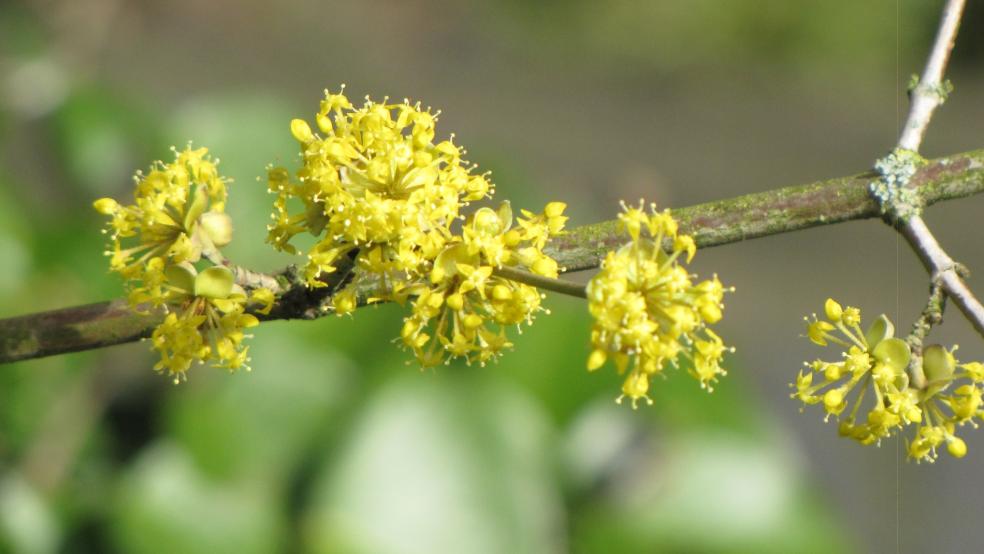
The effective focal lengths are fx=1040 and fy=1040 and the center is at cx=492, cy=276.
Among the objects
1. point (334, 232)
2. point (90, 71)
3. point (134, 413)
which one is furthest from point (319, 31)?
point (334, 232)

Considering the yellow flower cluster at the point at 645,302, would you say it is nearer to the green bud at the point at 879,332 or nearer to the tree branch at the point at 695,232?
the tree branch at the point at 695,232

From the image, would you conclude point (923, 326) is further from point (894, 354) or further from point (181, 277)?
point (181, 277)

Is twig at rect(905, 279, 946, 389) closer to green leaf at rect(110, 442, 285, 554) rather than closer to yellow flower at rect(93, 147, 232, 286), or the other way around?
yellow flower at rect(93, 147, 232, 286)

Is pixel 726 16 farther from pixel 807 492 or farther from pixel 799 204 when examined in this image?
pixel 799 204

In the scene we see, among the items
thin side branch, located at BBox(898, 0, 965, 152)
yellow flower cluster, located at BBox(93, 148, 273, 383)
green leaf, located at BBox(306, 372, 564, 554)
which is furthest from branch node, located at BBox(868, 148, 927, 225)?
green leaf, located at BBox(306, 372, 564, 554)

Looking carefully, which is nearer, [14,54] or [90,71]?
[14,54]

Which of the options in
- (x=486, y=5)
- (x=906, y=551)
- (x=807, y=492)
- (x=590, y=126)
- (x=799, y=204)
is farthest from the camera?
(x=486, y=5)

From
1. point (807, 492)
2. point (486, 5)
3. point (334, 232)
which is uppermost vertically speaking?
point (486, 5)

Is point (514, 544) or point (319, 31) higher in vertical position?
point (319, 31)
